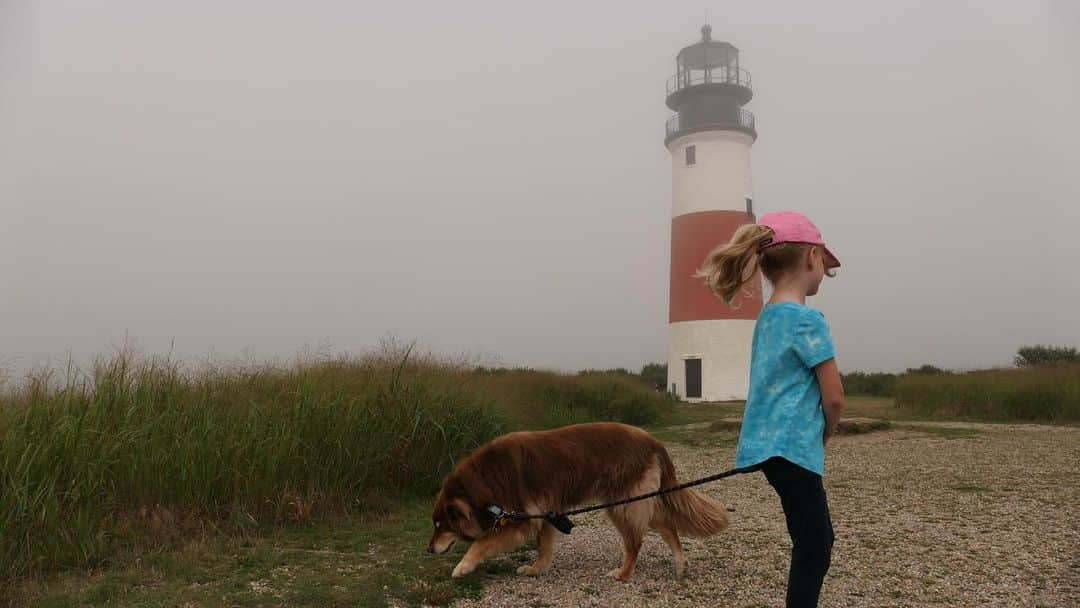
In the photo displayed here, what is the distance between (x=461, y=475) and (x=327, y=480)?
217 cm

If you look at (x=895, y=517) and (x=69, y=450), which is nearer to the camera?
(x=69, y=450)

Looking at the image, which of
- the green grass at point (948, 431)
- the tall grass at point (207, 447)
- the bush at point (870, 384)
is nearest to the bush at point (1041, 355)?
the bush at point (870, 384)

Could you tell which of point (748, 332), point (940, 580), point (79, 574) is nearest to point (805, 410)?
point (940, 580)

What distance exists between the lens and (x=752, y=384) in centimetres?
263

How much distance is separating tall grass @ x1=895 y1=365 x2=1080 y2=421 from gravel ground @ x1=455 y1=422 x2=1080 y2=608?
6.15m

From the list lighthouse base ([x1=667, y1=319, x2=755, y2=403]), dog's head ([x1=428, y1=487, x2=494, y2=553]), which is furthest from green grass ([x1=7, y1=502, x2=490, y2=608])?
lighthouse base ([x1=667, y1=319, x2=755, y2=403])

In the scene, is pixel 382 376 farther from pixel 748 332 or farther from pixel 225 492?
pixel 748 332

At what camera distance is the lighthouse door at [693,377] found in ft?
78.1

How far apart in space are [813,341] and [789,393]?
0.21 metres

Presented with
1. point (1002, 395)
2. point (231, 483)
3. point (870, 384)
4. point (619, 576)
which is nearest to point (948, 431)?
point (1002, 395)

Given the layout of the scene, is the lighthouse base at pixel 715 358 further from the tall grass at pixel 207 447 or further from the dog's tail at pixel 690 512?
the dog's tail at pixel 690 512

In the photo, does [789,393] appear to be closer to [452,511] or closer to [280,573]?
[452,511]

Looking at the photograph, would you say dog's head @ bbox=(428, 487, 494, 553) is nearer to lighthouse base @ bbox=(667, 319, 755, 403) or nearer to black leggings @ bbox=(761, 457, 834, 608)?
black leggings @ bbox=(761, 457, 834, 608)

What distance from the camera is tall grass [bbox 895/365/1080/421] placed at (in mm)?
13664
